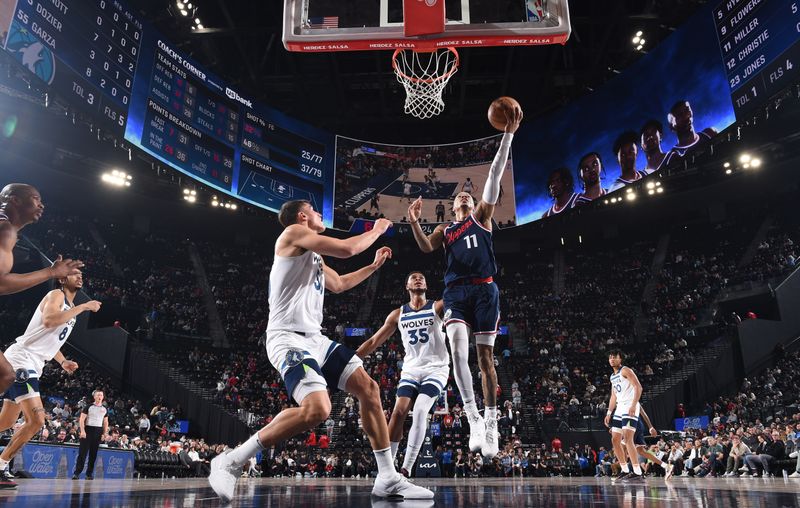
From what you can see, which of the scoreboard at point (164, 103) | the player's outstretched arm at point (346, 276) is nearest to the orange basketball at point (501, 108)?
the player's outstretched arm at point (346, 276)

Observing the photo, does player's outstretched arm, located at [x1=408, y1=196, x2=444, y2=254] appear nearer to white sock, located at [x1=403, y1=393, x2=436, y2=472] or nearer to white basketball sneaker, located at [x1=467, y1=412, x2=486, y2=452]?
white basketball sneaker, located at [x1=467, y1=412, x2=486, y2=452]

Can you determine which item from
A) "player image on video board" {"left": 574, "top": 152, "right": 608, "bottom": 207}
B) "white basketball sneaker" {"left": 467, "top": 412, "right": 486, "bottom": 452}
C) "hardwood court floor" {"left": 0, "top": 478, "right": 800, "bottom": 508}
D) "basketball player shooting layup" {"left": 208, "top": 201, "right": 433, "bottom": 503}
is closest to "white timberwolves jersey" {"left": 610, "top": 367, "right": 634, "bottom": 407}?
"hardwood court floor" {"left": 0, "top": 478, "right": 800, "bottom": 508}

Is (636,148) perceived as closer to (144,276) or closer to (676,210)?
(676,210)

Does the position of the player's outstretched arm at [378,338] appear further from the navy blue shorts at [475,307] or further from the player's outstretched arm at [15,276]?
the player's outstretched arm at [15,276]

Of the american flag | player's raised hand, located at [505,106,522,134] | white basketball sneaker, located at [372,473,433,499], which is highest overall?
the american flag

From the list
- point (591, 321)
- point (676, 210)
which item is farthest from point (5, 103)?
point (676, 210)

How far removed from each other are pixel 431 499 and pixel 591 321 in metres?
24.7

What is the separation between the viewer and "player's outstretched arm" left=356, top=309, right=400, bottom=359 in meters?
6.39

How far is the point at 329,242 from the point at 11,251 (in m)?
2.31

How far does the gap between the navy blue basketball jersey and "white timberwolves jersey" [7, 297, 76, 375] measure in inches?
183

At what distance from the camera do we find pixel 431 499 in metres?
4.56

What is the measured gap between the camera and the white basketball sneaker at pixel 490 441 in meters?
5.75

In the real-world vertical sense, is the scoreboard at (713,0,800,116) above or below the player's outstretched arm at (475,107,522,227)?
above

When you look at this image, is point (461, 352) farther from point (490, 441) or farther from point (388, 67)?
point (388, 67)
